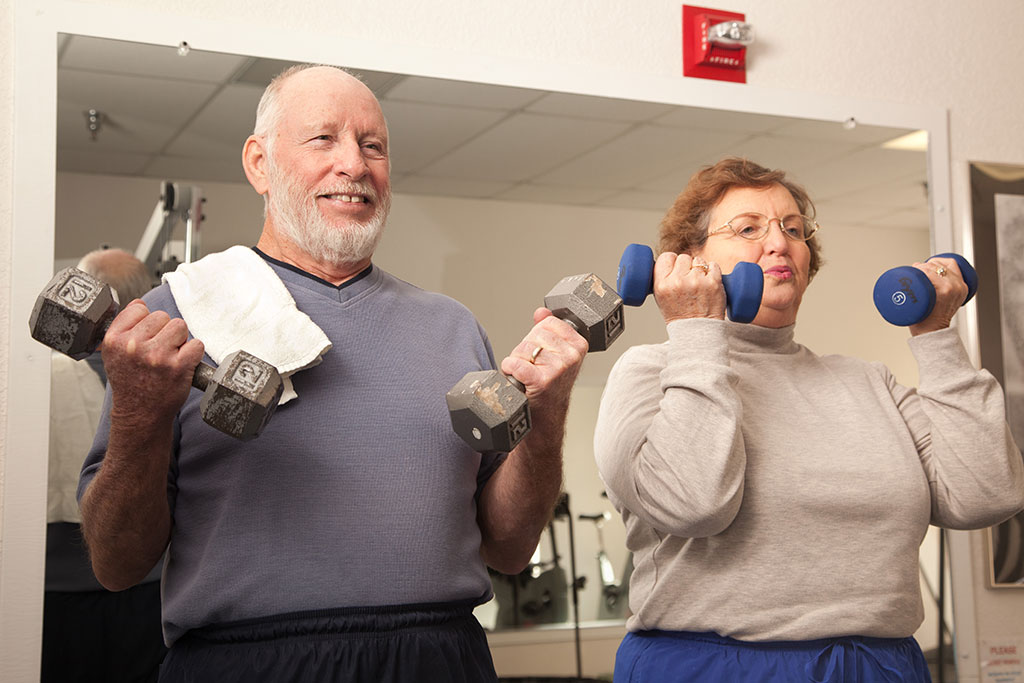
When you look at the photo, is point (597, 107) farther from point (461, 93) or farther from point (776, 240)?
point (776, 240)

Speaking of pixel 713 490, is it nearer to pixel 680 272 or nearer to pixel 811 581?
pixel 811 581

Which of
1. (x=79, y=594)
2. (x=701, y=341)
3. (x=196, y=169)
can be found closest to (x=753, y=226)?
(x=701, y=341)

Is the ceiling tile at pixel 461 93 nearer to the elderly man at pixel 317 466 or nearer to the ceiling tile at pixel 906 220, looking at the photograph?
the elderly man at pixel 317 466

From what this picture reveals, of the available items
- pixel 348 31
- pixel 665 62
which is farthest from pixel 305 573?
pixel 665 62

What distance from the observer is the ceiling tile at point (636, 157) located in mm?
2273

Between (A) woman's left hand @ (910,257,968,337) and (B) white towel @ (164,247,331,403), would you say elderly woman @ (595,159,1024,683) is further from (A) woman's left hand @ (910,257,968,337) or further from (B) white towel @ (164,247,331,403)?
(B) white towel @ (164,247,331,403)

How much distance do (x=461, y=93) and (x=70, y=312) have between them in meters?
1.24

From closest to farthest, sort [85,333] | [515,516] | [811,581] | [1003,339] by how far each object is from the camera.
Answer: [85,333] < [515,516] < [811,581] < [1003,339]

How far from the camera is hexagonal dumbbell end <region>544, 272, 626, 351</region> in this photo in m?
1.24

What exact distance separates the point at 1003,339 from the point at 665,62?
115cm

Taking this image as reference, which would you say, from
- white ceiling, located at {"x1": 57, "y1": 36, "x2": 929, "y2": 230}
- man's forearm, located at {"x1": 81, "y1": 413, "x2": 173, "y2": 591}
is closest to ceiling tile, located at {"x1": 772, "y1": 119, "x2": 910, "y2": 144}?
white ceiling, located at {"x1": 57, "y1": 36, "x2": 929, "y2": 230}

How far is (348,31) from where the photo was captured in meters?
2.04

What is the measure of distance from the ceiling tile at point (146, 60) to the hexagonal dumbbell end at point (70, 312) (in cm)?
89

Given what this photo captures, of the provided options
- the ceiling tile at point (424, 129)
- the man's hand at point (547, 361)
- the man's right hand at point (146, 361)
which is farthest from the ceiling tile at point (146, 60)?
the man's hand at point (547, 361)
